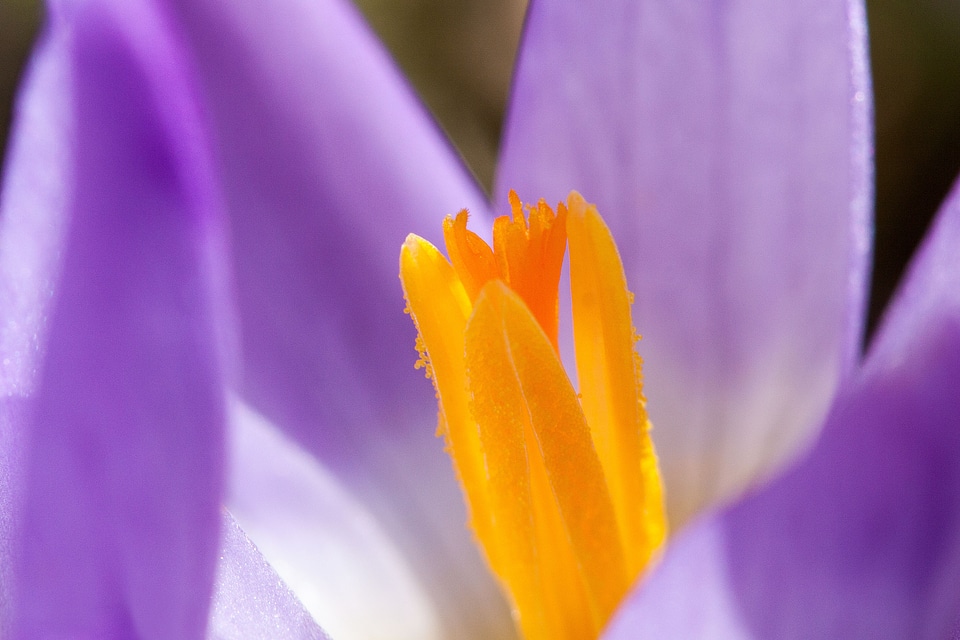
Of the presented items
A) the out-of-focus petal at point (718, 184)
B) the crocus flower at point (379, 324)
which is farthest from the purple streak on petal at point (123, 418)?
the out-of-focus petal at point (718, 184)

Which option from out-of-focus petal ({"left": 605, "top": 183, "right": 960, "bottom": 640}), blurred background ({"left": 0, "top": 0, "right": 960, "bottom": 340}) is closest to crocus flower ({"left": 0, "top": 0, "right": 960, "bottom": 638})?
out-of-focus petal ({"left": 605, "top": 183, "right": 960, "bottom": 640})

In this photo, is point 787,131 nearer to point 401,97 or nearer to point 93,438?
point 401,97

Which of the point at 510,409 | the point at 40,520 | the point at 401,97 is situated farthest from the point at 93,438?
the point at 401,97

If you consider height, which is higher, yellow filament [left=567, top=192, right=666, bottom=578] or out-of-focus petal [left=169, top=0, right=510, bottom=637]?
out-of-focus petal [left=169, top=0, right=510, bottom=637]

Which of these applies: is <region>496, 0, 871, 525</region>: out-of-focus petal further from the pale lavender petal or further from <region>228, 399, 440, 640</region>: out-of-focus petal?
the pale lavender petal

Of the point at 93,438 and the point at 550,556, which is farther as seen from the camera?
the point at 550,556

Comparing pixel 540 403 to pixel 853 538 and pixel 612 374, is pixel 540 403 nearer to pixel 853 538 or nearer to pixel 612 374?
pixel 612 374
